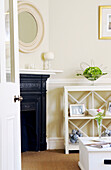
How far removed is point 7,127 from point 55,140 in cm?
283

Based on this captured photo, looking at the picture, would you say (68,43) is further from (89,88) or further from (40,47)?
(89,88)

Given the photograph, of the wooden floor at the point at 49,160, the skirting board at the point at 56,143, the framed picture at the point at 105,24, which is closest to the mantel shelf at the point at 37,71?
the framed picture at the point at 105,24

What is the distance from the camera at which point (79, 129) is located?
5082 millimetres

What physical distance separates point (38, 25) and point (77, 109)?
1491mm

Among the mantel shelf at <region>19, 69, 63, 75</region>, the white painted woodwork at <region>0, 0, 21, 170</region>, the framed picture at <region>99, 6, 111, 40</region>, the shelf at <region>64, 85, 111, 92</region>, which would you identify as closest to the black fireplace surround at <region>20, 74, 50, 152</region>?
the mantel shelf at <region>19, 69, 63, 75</region>

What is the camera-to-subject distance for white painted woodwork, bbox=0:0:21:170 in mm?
2447

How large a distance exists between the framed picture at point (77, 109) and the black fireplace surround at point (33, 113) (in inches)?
17.7

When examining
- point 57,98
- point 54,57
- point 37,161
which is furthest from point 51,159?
point 54,57

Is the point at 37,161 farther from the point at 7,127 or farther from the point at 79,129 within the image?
the point at 7,127

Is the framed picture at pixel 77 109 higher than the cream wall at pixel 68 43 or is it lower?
lower

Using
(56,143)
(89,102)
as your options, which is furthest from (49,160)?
(89,102)

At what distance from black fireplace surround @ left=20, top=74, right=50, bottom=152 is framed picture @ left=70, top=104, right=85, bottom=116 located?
449mm

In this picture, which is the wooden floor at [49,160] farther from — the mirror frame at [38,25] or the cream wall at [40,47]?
the mirror frame at [38,25]

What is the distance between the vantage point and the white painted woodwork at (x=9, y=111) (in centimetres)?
245
